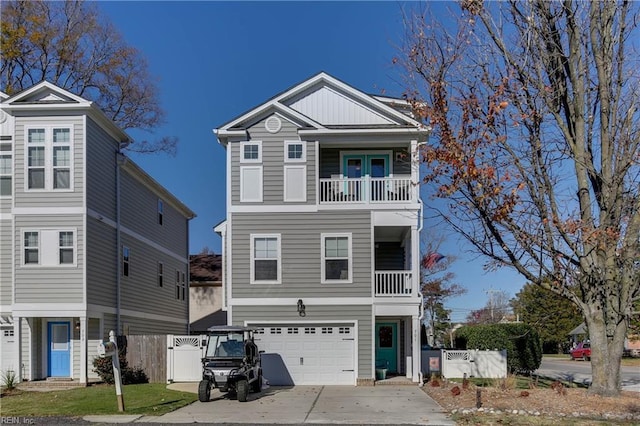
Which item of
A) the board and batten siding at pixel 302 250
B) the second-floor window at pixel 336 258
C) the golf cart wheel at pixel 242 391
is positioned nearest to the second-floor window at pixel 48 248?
the board and batten siding at pixel 302 250

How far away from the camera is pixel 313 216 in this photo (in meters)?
20.3

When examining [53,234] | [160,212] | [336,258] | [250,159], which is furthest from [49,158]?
[336,258]

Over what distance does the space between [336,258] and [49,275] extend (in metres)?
9.26

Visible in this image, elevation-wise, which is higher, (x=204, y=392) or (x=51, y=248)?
(x=51, y=248)

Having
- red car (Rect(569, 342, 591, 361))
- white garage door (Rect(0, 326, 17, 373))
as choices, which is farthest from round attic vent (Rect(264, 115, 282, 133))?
red car (Rect(569, 342, 591, 361))

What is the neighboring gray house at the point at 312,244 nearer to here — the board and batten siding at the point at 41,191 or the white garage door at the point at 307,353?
the white garage door at the point at 307,353

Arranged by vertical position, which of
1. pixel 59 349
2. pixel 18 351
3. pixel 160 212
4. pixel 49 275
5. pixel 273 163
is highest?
pixel 273 163

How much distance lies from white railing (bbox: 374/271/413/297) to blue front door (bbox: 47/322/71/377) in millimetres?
10398

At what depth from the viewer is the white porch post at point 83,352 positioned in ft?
60.5

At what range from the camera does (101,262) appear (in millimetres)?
20359

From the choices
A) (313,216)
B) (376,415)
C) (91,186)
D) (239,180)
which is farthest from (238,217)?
(376,415)

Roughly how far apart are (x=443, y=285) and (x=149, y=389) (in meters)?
29.6

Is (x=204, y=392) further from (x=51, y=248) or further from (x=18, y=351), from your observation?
(x=51, y=248)

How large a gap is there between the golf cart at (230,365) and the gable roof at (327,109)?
7169 mm
